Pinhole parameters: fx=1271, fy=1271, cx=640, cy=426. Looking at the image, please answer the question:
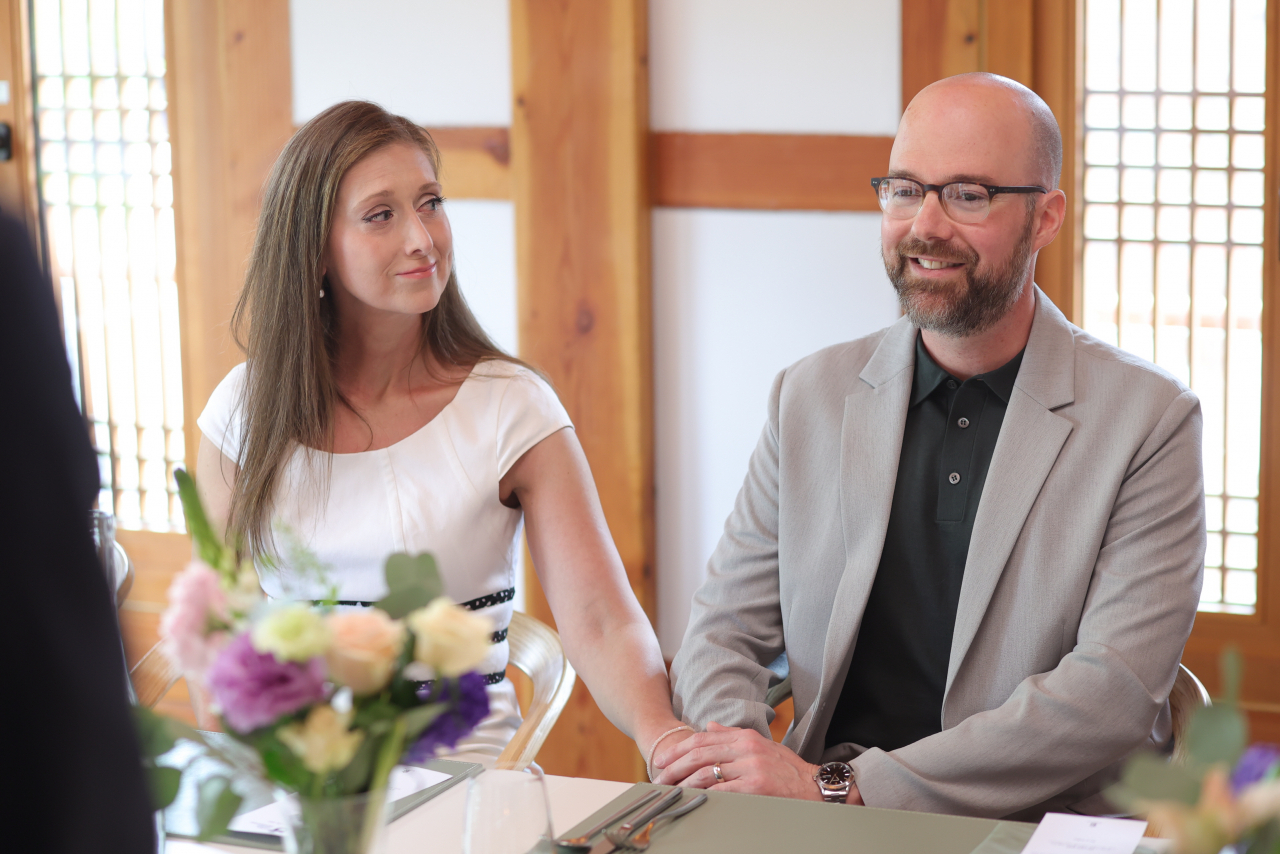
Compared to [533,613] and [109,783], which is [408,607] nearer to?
[109,783]

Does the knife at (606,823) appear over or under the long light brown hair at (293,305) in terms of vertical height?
under

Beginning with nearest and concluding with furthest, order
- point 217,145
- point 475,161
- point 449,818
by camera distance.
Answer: point 449,818, point 475,161, point 217,145

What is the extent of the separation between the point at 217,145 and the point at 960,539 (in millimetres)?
2543

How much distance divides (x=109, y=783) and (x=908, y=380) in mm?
1515

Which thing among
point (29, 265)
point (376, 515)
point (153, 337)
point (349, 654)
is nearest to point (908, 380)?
point (376, 515)

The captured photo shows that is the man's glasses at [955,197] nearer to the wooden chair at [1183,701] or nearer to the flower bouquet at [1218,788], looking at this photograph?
the wooden chair at [1183,701]

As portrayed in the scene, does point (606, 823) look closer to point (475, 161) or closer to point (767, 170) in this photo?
point (767, 170)

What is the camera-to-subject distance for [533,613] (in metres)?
3.23

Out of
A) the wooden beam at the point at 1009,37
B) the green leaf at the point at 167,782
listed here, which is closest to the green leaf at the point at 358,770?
the green leaf at the point at 167,782

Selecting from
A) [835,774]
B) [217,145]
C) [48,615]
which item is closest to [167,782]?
[48,615]

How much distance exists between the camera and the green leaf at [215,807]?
2.77ft

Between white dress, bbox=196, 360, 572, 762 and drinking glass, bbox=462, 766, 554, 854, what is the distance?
102cm

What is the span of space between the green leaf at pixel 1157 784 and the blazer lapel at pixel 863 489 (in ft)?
3.79

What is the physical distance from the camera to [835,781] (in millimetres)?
1676
